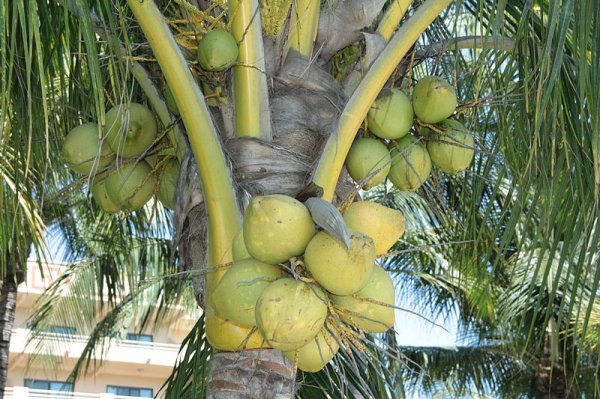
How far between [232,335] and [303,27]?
931mm

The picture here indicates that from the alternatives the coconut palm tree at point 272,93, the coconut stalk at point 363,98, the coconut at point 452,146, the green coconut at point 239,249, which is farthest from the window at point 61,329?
the green coconut at point 239,249

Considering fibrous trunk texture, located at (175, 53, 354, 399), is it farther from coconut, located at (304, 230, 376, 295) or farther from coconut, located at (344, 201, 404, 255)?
coconut, located at (304, 230, 376, 295)

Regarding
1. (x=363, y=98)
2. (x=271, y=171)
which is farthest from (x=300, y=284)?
(x=363, y=98)

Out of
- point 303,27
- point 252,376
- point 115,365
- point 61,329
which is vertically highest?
point 115,365

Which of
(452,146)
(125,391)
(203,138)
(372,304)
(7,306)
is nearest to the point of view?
(372,304)

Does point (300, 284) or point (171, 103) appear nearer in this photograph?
point (300, 284)

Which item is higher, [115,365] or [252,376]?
[115,365]

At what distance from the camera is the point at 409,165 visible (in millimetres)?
2783

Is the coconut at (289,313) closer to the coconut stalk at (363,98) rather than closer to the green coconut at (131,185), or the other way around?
the coconut stalk at (363,98)

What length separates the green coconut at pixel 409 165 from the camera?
9.21 feet

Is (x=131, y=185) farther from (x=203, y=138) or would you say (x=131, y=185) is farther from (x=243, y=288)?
(x=243, y=288)

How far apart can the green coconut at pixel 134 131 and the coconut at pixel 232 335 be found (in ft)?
2.17

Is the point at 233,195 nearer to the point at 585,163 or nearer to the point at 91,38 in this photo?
the point at 91,38

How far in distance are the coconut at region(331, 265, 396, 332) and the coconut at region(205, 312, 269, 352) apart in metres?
0.21
